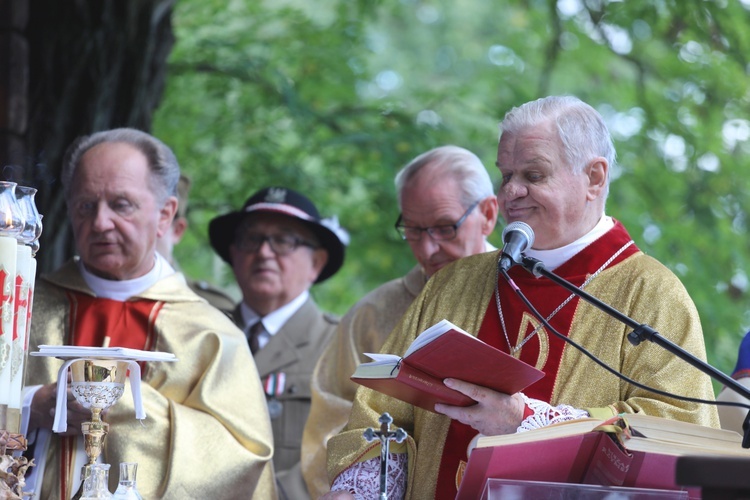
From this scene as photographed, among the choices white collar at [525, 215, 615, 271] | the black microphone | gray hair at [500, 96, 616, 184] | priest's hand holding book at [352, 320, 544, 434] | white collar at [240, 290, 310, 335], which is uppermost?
gray hair at [500, 96, 616, 184]

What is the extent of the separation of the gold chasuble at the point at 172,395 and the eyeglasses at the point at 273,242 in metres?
1.20

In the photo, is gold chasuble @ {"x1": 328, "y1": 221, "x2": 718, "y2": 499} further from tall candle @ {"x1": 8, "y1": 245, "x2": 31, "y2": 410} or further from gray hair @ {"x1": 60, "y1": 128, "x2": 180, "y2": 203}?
gray hair @ {"x1": 60, "y1": 128, "x2": 180, "y2": 203}

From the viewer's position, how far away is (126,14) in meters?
6.72

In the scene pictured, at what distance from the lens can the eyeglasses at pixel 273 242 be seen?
6.46 meters

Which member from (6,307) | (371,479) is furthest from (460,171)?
(6,307)

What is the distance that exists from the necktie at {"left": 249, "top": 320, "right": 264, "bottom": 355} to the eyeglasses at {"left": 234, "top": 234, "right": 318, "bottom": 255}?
415 millimetres

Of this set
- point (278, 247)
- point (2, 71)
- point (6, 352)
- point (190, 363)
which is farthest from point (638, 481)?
point (2, 71)

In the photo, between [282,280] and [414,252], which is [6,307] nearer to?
[414,252]

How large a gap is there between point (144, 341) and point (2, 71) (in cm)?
229

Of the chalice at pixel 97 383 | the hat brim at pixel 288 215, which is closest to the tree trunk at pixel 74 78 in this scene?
the hat brim at pixel 288 215

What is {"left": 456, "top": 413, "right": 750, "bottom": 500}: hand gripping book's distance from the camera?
3117mm

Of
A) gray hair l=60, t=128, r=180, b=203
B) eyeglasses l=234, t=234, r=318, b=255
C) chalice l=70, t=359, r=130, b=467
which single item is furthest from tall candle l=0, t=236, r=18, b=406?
eyeglasses l=234, t=234, r=318, b=255

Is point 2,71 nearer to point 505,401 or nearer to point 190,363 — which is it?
point 190,363

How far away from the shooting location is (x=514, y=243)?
337 centimetres
